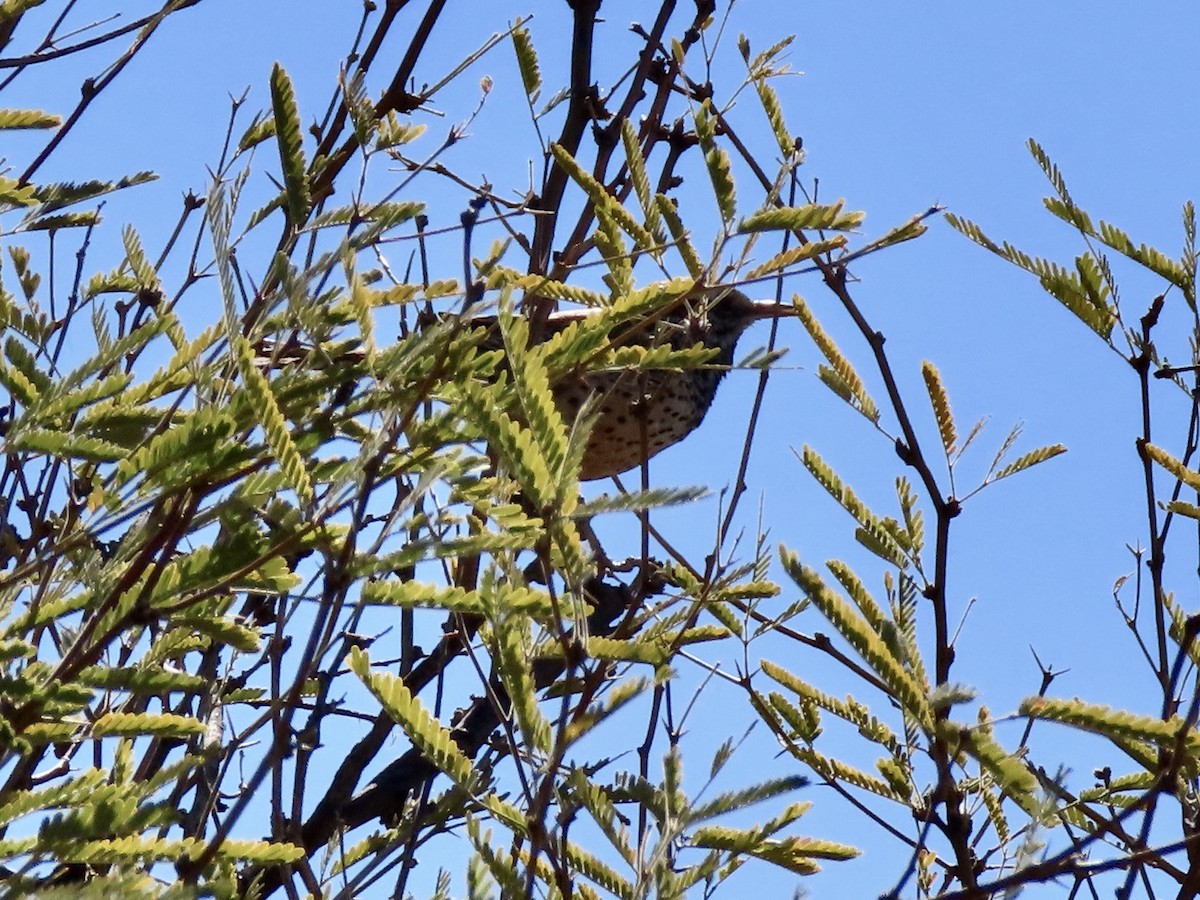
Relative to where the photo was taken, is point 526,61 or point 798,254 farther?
point 526,61

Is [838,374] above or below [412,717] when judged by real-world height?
above

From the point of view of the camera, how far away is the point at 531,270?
109 inches

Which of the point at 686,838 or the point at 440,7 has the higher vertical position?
the point at 440,7

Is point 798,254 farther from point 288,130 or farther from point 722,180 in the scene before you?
point 288,130

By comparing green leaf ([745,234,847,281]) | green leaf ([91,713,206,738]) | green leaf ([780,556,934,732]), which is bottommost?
green leaf ([91,713,206,738])

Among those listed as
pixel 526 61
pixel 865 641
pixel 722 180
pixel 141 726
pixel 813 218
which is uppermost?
pixel 526 61

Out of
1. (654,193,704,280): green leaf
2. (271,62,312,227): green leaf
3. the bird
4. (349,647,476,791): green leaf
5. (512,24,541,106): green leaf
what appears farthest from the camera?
the bird

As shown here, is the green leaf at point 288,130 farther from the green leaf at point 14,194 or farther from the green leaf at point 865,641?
the green leaf at point 865,641

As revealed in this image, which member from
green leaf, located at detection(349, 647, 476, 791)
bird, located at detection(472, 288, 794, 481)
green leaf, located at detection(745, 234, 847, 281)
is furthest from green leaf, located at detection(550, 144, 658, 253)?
bird, located at detection(472, 288, 794, 481)

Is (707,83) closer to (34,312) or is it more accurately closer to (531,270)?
(531,270)

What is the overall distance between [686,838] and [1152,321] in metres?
1.24

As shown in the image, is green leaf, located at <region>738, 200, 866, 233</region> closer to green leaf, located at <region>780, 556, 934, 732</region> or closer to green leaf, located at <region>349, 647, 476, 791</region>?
green leaf, located at <region>780, 556, 934, 732</region>

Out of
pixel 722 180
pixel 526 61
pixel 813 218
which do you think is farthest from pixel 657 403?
pixel 813 218

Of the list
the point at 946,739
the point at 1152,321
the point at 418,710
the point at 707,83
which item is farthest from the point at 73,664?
the point at 707,83
